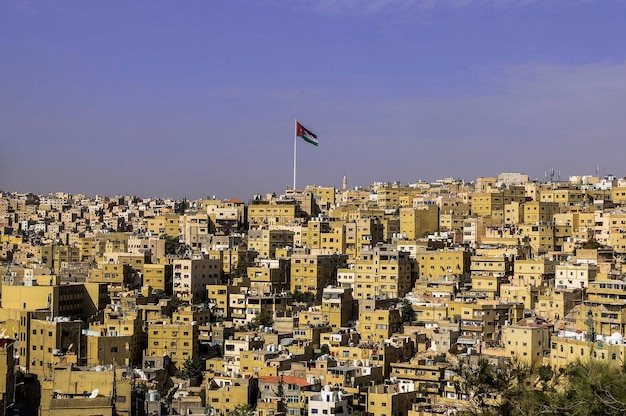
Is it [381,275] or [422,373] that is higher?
[381,275]

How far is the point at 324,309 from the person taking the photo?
29.3m

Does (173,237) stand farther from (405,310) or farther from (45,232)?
(405,310)

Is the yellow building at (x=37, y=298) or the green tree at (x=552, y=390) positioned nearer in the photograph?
the green tree at (x=552, y=390)

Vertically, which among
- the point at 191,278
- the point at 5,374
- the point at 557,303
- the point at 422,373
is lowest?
the point at 422,373

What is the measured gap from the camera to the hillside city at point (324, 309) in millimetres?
21516

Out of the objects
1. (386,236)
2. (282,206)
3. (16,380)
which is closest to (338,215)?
(282,206)

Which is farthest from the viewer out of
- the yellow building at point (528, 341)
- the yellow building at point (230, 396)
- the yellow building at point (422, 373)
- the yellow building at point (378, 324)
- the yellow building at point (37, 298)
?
the yellow building at point (37, 298)

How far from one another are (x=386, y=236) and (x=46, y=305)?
14.8 m

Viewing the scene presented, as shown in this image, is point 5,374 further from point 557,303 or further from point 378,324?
point 557,303

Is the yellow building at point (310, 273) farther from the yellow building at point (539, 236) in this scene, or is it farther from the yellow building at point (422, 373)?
the yellow building at point (422, 373)

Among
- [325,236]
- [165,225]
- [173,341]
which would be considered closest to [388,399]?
[173,341]

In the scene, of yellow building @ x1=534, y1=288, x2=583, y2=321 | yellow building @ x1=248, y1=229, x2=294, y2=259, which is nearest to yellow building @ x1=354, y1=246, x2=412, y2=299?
yellow building @ x1=534, y1=288, x2=583, y2=321

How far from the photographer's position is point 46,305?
28.5 m

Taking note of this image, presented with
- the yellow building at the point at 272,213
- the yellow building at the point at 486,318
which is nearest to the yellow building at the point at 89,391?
the yellow building at the point at 486,318
